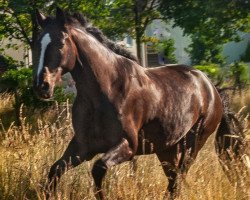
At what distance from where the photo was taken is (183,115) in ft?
20.1

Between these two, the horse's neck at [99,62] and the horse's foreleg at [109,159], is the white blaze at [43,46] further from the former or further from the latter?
the horse's foreleg at [109,159]

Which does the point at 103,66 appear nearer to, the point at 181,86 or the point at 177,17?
the point at 181,86

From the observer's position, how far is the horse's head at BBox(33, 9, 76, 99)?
480cm

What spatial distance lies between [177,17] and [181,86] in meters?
10.8

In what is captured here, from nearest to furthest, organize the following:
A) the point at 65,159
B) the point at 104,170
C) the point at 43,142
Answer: the point at 104,170 < the point at 65,159 < the point at 43,142

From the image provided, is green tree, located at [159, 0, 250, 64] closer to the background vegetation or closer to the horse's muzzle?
the background vegetation

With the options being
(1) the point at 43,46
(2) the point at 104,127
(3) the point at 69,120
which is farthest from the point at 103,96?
(3) the point at 69,120

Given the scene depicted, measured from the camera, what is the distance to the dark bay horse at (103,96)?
4.98 meters

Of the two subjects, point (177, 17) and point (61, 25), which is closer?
point (61, 25)

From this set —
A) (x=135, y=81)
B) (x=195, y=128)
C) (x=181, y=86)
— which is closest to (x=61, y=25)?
(x=135, y=81)

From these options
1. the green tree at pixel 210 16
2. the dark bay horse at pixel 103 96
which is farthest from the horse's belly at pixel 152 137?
the green tree at pixel 210 16

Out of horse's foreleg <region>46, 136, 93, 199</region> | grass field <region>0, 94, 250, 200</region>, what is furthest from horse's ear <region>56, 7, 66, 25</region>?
grass field <region>0, 94, 250, 200</region>

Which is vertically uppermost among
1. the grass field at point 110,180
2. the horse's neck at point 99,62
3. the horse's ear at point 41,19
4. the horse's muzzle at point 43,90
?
the horse's ear at point 41,19

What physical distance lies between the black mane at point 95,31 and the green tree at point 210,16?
10349 millimetres
